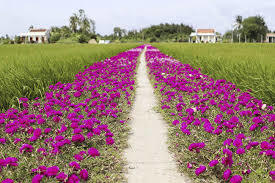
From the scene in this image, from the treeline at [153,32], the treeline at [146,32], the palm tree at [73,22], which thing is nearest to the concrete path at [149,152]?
the treeline at [146,32]

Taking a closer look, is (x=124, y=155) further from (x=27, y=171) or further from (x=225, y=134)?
(x=225, y=134)

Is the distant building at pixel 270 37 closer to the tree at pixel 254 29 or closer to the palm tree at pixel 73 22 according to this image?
the tree at pixel 254 29

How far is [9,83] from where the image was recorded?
4766mm

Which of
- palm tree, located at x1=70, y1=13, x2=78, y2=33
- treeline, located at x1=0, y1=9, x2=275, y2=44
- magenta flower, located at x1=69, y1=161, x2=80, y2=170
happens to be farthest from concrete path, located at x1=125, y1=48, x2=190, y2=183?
palm tree, located at x1=70, y1=13, x2=78, y2=33

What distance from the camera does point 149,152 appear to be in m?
3.08

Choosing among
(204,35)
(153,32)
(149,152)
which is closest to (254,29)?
(204,35)

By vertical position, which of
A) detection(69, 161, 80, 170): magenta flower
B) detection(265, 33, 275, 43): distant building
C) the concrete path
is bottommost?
the concrete path

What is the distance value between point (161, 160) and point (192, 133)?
733mm

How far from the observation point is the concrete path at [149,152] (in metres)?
2.51

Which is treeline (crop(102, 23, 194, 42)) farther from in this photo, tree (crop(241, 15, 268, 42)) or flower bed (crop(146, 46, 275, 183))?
flower bed (crop(146, 46, 275, 183))

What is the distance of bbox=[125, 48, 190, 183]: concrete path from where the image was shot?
2514 mm

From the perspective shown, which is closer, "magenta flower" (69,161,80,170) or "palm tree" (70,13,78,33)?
"magenta flower" (69,161,80,170)

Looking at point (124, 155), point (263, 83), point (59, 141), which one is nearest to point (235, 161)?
point (124, 155)

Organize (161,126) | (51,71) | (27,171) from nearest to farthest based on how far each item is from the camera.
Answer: (27,171), (161,126), (51,71)
